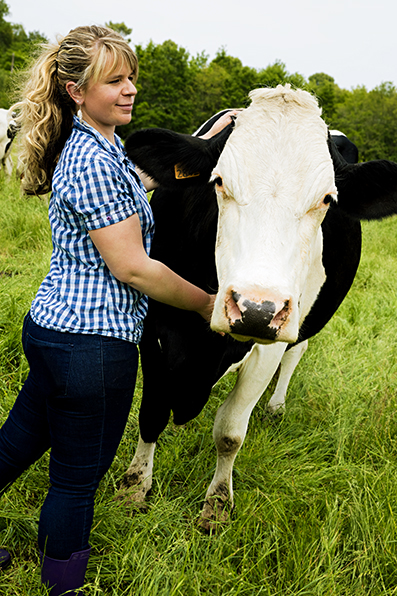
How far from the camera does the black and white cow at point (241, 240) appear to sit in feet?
4.86

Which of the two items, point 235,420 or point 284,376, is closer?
point 235,420

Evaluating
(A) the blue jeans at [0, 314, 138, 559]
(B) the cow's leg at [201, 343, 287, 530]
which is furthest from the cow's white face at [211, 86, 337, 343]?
(B) the cow's leg at [201, 343, 287, 530]

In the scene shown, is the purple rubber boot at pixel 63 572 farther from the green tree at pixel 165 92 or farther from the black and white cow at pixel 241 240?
the green tree at pixel 165 92

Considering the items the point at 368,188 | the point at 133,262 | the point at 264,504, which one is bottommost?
the point at 264,504

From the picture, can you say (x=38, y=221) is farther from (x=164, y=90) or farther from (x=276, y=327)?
(x=164, y=90)

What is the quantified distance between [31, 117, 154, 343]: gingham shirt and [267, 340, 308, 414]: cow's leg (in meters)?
2.00

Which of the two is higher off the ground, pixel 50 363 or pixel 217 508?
pixel 50 363

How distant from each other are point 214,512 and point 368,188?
1.64m

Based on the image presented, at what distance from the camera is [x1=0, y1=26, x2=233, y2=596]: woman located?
59.0 inches

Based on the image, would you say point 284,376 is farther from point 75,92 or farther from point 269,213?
point 75,92

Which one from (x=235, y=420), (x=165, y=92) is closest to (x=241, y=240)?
(x=235, y=420)

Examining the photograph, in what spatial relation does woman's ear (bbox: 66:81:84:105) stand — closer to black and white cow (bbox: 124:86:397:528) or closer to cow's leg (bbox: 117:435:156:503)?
black and white cow (bbox: 124:86:397:528)

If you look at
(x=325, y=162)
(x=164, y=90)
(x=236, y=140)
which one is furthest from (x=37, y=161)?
(x=164, y=90)

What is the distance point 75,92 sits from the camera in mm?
1615
